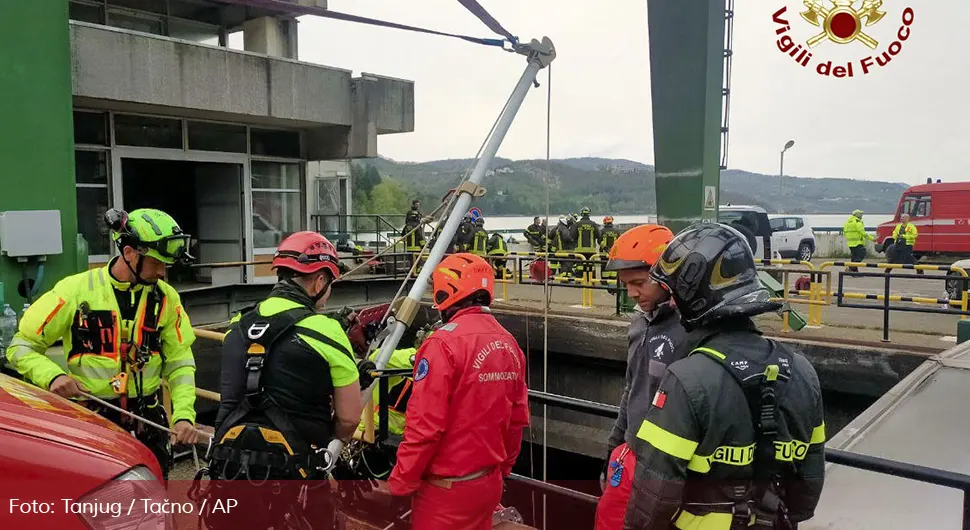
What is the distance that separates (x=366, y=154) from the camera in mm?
13922

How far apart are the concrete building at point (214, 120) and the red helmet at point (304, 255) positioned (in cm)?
617

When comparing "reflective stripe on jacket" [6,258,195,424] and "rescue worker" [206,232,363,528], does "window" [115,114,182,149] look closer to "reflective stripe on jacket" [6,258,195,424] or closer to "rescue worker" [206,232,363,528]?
"reflective stripe on jacket" [6,258,195,424]

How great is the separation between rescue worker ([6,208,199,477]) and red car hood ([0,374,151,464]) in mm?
978

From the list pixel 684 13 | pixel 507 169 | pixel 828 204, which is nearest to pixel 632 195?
pixel 684 13

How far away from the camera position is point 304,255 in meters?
2.92

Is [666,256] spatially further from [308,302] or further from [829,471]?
[829,471]

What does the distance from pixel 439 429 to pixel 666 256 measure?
122cm

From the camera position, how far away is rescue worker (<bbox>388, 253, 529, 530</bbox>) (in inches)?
110

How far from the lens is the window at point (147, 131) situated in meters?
11.9

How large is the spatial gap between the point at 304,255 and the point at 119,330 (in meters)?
1.39

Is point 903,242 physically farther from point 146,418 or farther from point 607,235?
point 146,418

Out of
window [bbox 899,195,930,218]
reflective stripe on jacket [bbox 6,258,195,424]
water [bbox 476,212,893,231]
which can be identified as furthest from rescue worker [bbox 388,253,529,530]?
window [bbox 899,195,930,218]

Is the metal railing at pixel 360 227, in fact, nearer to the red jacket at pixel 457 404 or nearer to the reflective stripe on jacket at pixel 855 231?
the red jacket at pixel 457 404

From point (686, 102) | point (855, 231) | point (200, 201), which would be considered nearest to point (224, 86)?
point (200, 201)
